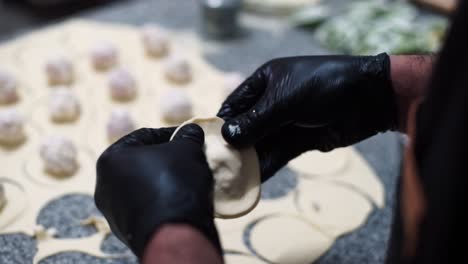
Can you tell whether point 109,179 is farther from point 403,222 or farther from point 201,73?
point 201,73

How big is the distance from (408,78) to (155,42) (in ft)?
2.68

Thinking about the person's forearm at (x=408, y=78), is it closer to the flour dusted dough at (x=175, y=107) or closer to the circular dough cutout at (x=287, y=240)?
the circular dough cutout at (x=287, y=240)

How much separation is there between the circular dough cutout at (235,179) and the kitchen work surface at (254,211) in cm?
17

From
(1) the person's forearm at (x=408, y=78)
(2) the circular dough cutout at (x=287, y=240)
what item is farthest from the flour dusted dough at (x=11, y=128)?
(1) the person's forearm at (x=408, y=78)

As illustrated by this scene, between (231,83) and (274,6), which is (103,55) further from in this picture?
(274,6)

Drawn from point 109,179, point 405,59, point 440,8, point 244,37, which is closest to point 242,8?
point 244,37

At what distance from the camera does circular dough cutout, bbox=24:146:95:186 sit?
1040 millimetres

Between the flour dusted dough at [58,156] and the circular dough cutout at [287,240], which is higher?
the flour dusted dough at [58,156]

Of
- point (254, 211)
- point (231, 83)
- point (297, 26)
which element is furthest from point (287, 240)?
point (297, 26)

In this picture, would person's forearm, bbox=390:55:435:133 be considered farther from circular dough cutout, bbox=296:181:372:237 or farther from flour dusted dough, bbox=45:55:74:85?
flour dusted dough, bbox=45:55:74:85

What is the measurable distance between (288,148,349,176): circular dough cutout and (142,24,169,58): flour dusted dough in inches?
21.2

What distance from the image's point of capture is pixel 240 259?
0.91 meters

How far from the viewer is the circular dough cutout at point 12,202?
0.94 metres

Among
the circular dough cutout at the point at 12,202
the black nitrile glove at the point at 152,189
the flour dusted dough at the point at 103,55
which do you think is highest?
the black nitrile glove at the point at 152,189
